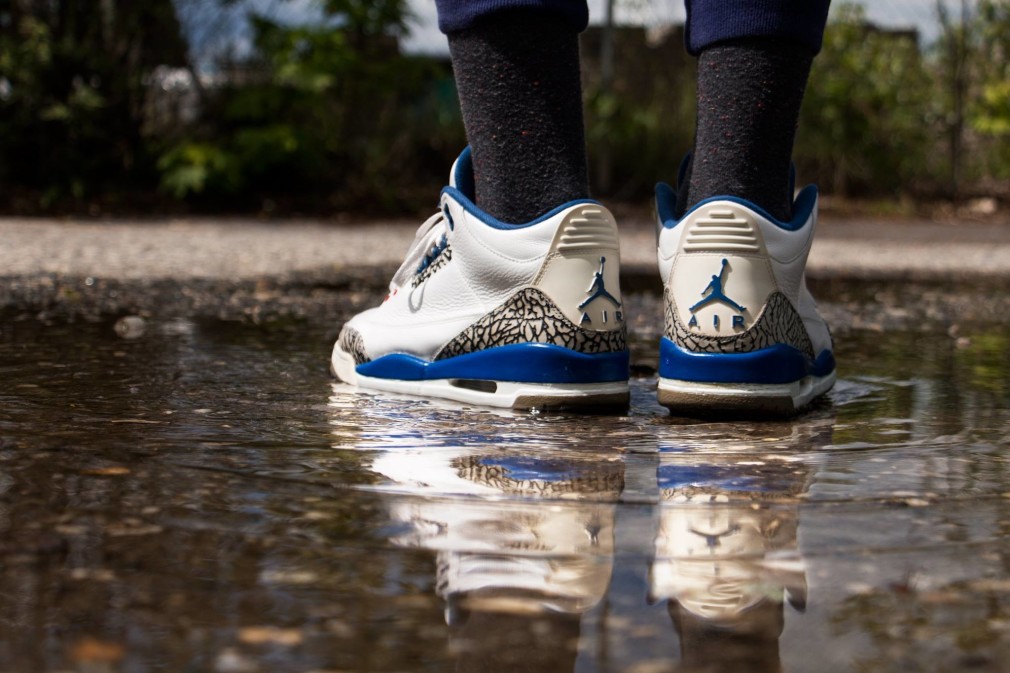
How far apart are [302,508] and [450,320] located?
760 millimetres

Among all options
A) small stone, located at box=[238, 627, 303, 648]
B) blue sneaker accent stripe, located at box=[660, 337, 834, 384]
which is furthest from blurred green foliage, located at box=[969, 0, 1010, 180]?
small stone, located at box=[238, 627, 303, 648]

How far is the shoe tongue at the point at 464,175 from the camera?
1984 mm

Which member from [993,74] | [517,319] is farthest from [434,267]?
[993,74]

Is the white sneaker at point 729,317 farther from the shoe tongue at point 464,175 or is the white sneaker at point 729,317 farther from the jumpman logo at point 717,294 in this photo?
the shoe tongue at point 464,175

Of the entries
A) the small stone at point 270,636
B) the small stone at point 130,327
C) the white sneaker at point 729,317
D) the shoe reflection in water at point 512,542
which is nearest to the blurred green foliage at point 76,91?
the small stone at point 130,327

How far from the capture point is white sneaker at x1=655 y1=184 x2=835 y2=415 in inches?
68.1

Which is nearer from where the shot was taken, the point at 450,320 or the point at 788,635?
the point at 788,635

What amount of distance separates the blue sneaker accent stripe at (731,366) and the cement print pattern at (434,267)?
387 millimetres

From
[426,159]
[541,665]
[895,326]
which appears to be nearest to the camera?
[541,665]

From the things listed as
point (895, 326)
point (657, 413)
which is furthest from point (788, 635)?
point (895, 326)

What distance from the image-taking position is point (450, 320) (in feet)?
6.27

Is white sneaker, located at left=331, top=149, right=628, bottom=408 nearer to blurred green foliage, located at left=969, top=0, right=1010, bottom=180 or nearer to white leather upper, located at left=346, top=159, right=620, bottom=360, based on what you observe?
white leather upper, located at left=346, top=159, right=620, bottom=360

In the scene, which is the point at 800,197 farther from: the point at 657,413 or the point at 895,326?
the point at 895,326

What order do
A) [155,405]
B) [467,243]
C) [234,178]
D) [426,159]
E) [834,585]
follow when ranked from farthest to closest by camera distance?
[426,159] < [234,178] < [467,243] < [155,405] < [834,585]
